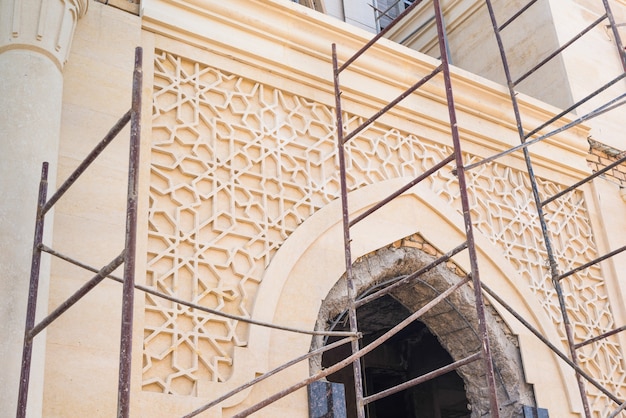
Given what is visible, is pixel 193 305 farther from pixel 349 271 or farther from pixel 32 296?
pixel 349 271

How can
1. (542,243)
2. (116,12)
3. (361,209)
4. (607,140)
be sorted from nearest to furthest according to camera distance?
(116,12) < (361,209) < (542,243) < (607,140)

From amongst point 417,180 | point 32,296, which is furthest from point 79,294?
point 417,180

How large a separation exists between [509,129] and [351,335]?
283cm

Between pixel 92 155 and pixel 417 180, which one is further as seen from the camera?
pixel 417 180

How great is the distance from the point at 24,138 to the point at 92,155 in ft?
2.39

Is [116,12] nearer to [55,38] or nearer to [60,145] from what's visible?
[55,38]

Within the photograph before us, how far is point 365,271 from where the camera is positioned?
214 inches

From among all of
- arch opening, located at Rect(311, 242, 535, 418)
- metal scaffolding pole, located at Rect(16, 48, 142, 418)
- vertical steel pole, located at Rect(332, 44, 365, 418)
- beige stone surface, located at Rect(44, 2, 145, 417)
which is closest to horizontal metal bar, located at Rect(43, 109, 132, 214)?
metal scaffolding pole, located at Rect(16, 48, 142, 418)

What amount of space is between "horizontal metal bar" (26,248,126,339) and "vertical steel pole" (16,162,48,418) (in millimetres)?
41

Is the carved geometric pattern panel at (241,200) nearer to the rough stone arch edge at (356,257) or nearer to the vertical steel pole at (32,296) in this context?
the rough stone arch edge at (356,257)

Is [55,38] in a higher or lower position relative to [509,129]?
lower

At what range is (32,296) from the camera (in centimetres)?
368

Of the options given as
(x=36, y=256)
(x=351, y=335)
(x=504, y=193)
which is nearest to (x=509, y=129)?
(x=504, y=193)

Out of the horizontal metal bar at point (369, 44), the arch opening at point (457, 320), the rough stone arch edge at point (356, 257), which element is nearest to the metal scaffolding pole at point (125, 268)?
the rough stone arch edge at point (356, 257)
